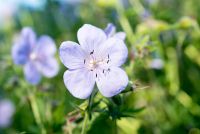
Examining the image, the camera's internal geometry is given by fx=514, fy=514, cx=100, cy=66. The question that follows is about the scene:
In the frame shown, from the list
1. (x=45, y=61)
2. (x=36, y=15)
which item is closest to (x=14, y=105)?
(x=45, y=61)

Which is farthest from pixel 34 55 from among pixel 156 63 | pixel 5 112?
pixel 5 112

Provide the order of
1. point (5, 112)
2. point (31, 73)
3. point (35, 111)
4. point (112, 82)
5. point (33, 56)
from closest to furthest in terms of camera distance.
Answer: point (112, 82), point (35, 111), point (31, 73), point (33, 56), point (5, 112)

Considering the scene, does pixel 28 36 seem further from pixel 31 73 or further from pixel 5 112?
pixel 5 112

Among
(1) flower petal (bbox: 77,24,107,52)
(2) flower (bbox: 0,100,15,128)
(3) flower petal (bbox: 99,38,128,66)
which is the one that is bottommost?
(2) flower (bbox: 0,100,15,128)

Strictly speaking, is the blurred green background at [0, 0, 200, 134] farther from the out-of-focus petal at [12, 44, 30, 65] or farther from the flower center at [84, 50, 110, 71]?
the flower center at [84, 50, 110, 71]

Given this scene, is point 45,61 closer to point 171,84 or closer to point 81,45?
point 171,84

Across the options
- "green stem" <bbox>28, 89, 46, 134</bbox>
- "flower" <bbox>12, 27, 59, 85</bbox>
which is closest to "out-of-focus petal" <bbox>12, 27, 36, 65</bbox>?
"flower" <bbox>12, 27, 59, 85</bbox>

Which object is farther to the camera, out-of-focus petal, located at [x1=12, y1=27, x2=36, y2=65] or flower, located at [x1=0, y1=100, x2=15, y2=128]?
flower, located at [x1=0, y1=100, x2=15, y2=128]
